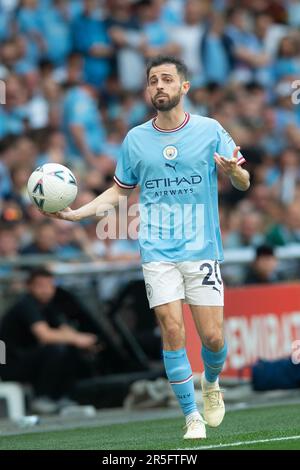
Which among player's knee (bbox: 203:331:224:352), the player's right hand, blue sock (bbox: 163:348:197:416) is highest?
the player's right hand

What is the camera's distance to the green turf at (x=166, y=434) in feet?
31.9

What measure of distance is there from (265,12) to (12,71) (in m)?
6.40

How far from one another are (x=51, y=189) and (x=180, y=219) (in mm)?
973

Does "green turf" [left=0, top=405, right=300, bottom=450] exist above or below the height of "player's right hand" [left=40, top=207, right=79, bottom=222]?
below

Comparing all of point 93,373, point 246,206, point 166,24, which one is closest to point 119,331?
point 93,373

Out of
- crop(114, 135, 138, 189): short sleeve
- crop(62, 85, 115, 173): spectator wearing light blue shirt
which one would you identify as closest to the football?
crop(114, 135, 138, 189): short sleeve

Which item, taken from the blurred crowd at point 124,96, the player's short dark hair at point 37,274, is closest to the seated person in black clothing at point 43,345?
the player's short dark hair at point 37,274

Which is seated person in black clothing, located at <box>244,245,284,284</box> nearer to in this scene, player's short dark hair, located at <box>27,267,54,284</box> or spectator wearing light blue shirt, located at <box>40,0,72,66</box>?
player's short dark hair, located at <box>27,267,54,284</box>

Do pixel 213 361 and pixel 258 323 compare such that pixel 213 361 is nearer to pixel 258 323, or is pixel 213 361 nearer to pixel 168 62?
pixel 168 62

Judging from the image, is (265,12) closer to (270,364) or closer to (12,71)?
(12,71)

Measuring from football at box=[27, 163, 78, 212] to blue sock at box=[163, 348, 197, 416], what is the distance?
A: 135 centimetres

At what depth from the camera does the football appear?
9.98 meters

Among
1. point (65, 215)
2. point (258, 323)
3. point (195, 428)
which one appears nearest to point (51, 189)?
point (65, 215)

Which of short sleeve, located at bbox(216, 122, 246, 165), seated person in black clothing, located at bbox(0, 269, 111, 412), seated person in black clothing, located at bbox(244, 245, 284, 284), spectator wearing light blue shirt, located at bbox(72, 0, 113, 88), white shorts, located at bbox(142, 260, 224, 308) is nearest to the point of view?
white shorts, located at bbox(142, 260, 224, 308)
